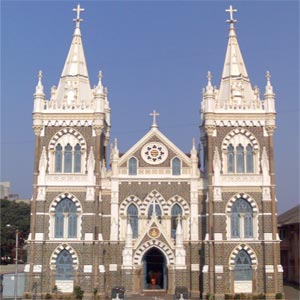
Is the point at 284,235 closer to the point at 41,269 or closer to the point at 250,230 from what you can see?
the point at 250,230

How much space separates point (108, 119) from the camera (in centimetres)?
5228

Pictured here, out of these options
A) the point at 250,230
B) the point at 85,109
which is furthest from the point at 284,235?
the point at 85,109

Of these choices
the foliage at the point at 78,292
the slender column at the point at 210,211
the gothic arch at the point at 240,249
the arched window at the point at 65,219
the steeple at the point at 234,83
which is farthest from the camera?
the steeple at the point at 234,83

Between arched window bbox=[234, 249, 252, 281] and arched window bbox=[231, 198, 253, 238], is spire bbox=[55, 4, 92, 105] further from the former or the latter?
arched window bbox=[234, 249, 252, 281]

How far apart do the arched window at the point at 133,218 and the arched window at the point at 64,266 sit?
17.7 ft

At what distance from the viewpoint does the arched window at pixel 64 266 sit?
43.6m

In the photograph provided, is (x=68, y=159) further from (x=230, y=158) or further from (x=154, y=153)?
(x=230, y=158)

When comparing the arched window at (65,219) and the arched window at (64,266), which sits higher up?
the arched window at (65,219)

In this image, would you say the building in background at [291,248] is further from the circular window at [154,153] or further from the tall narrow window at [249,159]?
the circular window at [154,153]

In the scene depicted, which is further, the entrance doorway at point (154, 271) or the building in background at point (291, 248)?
the building in background at point (291, 248)

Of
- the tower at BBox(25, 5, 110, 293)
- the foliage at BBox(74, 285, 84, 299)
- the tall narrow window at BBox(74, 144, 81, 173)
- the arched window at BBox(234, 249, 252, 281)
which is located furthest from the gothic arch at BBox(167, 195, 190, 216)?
the foliage at BBox(74, 285, 84, 299)

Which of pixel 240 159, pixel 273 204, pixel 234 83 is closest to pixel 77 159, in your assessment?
pixel 240 159

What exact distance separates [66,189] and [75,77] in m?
9.71

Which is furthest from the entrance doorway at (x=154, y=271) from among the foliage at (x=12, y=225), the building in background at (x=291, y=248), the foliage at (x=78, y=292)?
the foliage at (x=12, y=225)
